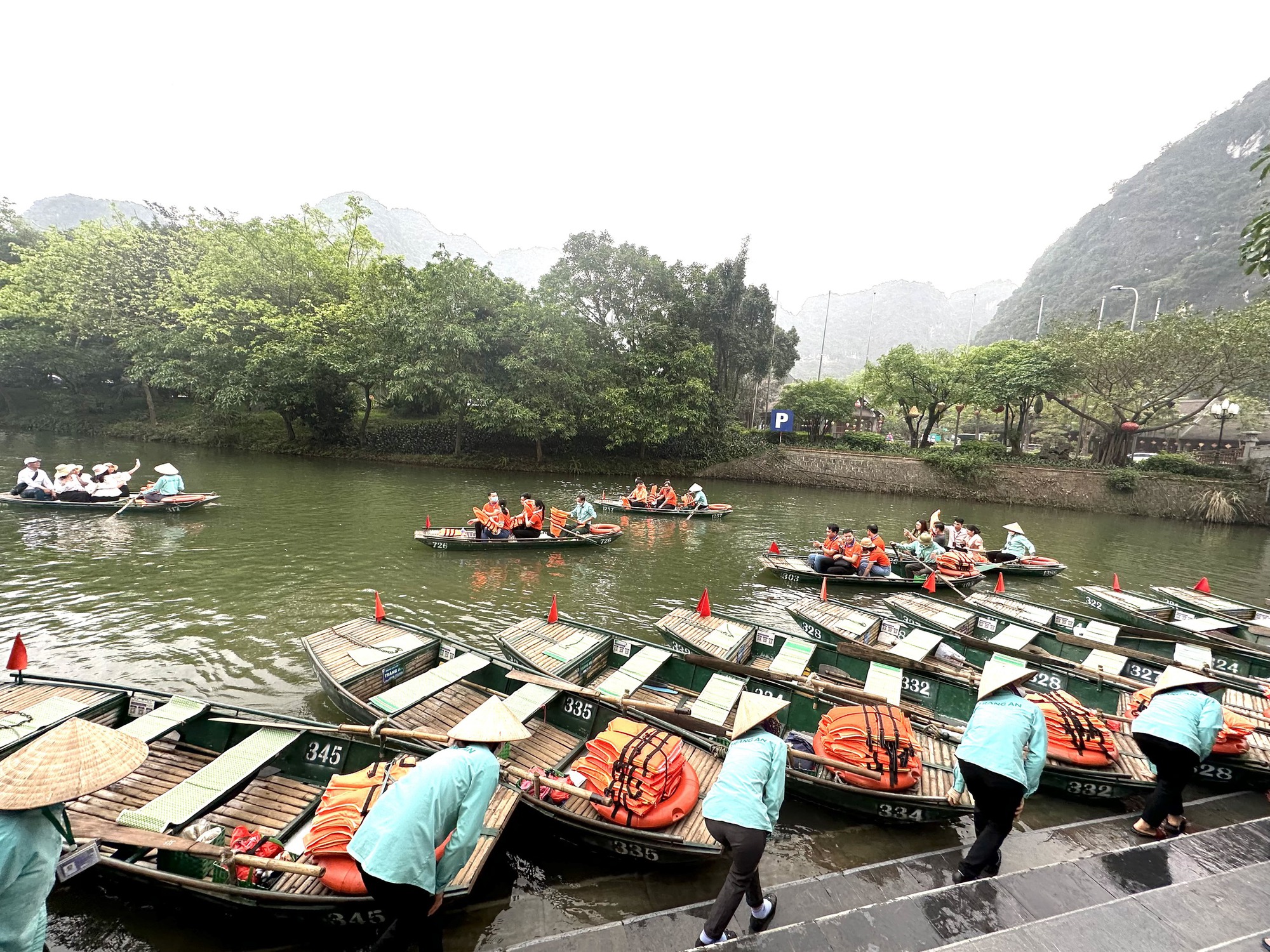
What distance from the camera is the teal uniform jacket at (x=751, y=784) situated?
4195 mm

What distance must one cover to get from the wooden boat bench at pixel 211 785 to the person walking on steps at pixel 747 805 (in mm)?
4402

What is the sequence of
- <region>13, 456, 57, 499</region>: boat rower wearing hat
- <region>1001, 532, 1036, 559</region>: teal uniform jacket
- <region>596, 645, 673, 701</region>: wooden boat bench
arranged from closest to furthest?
<region>596, 645, 673, 701</region>: wooden boat bench
<region>1001, 532, 1036, 559</region>: teal uniform jacket
<region>13, 456, 57, 499</region>: boat rower wearing hat

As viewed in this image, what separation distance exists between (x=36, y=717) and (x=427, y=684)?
155 inches

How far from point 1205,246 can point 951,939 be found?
117m

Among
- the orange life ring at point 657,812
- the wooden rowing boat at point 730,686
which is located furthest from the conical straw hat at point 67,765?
the wooden rowing boat at point 730,686

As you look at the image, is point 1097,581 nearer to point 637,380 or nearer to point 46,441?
point 637,380

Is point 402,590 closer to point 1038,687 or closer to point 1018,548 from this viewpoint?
point 1038,687

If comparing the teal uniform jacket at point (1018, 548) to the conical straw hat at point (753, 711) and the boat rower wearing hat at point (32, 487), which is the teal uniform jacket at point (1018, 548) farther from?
the boat rower wearing hat at point (32, 487)

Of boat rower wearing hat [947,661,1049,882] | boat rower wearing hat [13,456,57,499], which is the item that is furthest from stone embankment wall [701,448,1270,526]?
boat rower wearing hat [947,661,1049,882]

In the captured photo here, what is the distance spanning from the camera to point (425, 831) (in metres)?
3.68

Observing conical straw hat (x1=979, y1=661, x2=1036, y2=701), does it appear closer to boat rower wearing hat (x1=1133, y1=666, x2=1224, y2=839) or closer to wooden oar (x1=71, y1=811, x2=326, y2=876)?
boat rower wearing hat (x1=1133, y1=666, x2=1224, y2=839)

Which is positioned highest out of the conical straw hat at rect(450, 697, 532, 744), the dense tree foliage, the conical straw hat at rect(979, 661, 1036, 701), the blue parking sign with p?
the dense tree foliage

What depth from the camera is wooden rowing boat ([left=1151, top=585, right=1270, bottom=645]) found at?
1134cm

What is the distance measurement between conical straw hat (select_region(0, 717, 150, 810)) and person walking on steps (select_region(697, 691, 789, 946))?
3.88 meters
